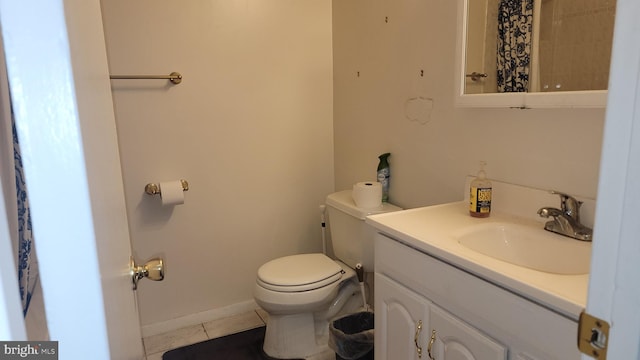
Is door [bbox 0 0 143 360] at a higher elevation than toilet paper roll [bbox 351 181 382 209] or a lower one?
higher

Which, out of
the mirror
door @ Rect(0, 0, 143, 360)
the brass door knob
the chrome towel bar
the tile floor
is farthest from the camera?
the tile floor

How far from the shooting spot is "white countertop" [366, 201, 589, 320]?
0.86 meters

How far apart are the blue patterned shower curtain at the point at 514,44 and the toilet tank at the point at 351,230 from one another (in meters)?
0.79

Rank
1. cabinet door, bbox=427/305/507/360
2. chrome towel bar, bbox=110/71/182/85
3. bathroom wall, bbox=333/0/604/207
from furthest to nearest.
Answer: chrome towel bar, bbox=110/71/182/85, bathroom wall, bbox=333/0/604/207, cabinet door, bbox=427/305/507/360

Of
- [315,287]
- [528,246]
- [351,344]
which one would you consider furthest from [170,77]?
[528,246]

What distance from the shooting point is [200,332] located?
2262 millimetres

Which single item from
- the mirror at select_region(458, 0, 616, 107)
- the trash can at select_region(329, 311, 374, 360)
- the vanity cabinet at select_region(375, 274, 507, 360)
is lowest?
the trash can at select_region(329, 311, 374, 360)

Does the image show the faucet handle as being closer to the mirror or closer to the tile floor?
the mirror

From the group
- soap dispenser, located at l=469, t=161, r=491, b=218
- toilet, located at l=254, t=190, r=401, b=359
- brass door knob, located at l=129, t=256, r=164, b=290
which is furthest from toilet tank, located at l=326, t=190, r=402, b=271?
brass door knob, located at l=129, t=256, r=164, b=290

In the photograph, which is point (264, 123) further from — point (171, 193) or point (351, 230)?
point (351, 230)

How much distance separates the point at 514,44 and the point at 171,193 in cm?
164

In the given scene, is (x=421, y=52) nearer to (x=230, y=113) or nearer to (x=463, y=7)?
(x=463, y=7)

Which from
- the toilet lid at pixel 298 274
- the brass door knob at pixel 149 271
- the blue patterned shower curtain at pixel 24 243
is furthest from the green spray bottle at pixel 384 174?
the blue patterned shower curtain at pixel 24 243

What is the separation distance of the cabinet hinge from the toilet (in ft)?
4.28
